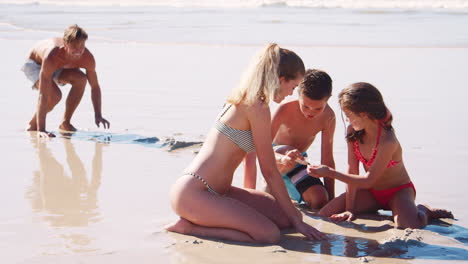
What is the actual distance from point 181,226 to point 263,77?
993mm

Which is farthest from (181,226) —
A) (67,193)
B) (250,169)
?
(67,193)

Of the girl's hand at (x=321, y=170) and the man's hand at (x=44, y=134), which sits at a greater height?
the man's hand at (x=44, y=134)

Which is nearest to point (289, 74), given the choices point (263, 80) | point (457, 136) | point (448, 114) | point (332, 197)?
point (263, 80)

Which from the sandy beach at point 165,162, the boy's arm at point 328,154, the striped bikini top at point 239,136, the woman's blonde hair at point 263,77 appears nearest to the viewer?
the sandy beach at point 165,162

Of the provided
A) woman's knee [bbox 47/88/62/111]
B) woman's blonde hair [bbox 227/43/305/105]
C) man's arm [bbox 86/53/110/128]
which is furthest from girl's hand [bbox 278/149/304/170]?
woman's knee [bbox 47/88/62/111]

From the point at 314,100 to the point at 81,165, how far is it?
7.03ft

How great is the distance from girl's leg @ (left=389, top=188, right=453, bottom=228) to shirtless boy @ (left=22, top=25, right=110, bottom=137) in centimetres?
338

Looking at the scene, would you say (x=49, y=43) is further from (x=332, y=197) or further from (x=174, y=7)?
(x=174, y=7)

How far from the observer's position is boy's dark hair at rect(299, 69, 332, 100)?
15.7 ft

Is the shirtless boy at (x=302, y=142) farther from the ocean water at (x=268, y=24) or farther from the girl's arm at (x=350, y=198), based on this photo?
the ocean water at (x=268, y=24)

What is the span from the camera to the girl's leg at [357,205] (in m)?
4.80

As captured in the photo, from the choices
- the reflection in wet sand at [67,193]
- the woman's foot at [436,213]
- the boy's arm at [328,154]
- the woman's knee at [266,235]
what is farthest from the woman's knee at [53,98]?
the woman's foot at [436,213]

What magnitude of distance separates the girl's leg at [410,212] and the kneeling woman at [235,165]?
604 mm

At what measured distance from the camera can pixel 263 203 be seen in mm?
4609
